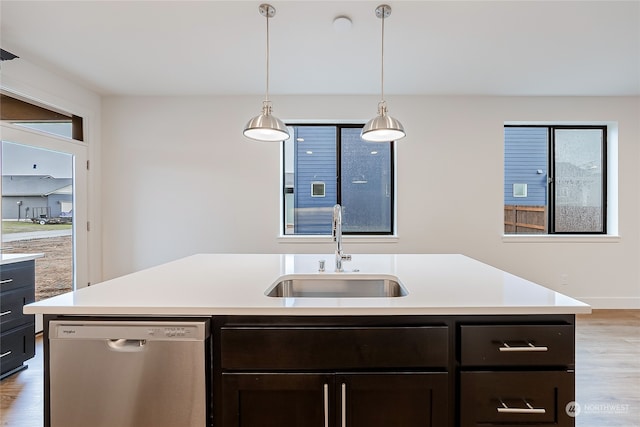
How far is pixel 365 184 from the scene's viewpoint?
12.8 feet

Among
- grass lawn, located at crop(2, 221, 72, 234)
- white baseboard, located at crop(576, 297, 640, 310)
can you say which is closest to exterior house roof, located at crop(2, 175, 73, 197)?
grass lawn, located at crop(2, 221, 72, 234)

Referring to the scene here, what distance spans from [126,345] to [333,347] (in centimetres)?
71

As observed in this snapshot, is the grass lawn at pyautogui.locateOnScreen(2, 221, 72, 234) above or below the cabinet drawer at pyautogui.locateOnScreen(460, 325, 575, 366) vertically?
above

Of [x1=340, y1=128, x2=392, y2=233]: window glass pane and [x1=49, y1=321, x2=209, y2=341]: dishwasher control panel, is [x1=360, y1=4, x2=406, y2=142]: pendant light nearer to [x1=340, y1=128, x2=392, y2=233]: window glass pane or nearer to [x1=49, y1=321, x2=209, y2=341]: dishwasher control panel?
[x1=49, y1=321, x2=209, y2=341]: dishwasher control panel

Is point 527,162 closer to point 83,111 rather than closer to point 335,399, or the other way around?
point 335,399

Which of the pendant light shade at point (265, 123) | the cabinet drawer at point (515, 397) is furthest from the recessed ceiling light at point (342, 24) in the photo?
the cabinet drawer at point (515, 397)

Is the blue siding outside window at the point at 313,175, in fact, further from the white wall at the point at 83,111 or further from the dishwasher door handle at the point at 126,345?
the dishwasher door handle at the point at 126,345

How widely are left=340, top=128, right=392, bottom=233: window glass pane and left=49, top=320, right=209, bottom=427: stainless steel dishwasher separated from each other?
2.96m

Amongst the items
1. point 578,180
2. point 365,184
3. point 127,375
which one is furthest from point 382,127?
point 578,180

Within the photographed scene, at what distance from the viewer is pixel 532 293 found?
1244 mm

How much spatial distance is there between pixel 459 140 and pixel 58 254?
4.52m

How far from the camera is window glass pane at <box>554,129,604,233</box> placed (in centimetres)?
395

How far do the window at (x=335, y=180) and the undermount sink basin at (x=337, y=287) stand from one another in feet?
7.20

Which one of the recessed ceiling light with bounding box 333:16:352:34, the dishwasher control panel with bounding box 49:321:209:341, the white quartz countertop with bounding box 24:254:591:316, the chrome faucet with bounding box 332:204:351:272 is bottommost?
the dishwasher control panel with bounding box 49:321:209:341
